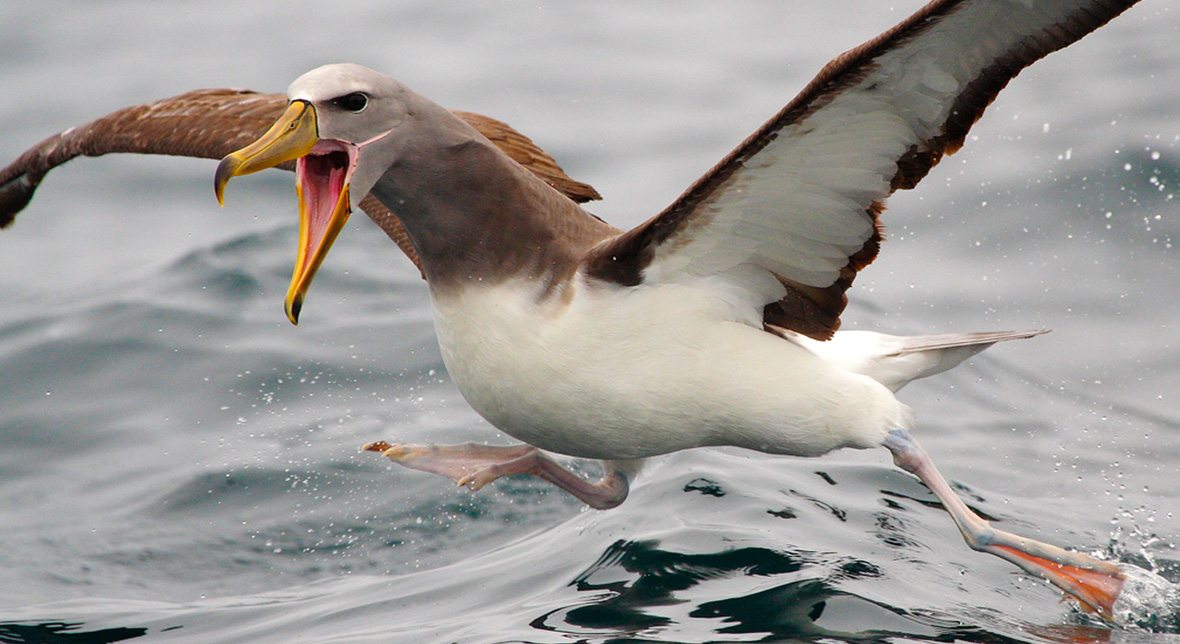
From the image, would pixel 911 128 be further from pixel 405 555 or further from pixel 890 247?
pixel 890 247

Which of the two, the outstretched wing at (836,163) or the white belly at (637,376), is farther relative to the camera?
the white belly at (637,376)

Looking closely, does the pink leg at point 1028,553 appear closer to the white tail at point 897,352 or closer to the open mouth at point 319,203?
the white tail at point 897,352

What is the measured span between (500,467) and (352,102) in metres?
2.29

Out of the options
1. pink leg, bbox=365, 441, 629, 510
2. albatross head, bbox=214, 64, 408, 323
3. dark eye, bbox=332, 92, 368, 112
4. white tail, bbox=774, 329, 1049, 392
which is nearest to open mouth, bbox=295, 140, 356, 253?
albatross head, bbox=214, 64, 408, 323

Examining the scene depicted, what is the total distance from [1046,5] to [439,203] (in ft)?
7.66

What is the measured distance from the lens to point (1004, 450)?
845 centimetres

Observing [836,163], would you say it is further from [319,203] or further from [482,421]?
[482,421]

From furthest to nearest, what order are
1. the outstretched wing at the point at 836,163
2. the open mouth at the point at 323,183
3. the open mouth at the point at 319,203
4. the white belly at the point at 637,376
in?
the white belly at the point at 637,376 → the open mouth at the point at 323,183 → the open mouth at the point at 319,203 → the outstretched wing at the point at 836,163

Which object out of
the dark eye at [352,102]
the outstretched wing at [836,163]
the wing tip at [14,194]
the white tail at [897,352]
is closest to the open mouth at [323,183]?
the dark eye at [352,102]

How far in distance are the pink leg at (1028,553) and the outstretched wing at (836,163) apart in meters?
0.69

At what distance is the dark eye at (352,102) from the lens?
488 cm

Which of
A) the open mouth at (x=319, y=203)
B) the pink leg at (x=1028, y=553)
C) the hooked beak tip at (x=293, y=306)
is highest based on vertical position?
the open mouth at (x=319, y=203)

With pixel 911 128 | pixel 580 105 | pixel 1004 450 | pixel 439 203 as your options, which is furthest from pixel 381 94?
pixel 580 105

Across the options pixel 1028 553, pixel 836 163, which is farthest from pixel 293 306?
pixel 1028 553
